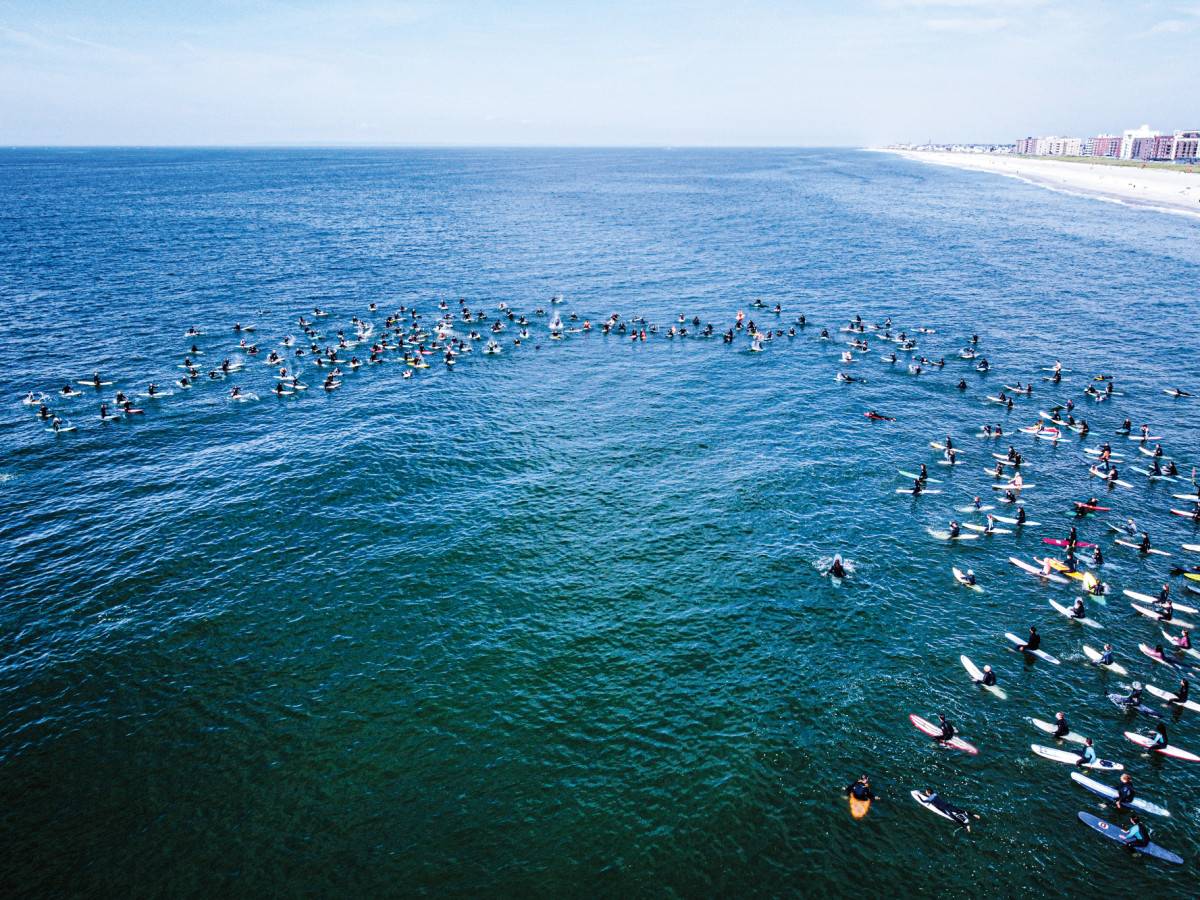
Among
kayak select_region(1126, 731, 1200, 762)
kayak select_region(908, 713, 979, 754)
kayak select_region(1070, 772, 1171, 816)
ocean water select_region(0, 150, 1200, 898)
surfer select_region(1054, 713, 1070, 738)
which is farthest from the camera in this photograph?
surfer select_region(1054, 713, 1070, 738)

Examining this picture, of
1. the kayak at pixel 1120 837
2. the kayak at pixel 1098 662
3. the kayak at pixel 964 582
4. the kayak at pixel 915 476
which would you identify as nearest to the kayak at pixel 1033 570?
the kayak at pixel 964 582

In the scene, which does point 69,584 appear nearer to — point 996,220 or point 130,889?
point 130,889

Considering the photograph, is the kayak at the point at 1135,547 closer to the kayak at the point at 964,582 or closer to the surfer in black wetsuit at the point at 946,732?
the kayak at the point at 964,582

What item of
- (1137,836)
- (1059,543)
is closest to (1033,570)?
(1059,543)

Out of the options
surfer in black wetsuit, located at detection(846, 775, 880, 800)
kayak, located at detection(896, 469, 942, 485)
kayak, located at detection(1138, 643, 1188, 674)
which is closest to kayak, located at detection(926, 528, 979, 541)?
kayak, located at detection(896, 469, 942, 485)

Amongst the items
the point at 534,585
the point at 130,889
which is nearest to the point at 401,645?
the point at 534,585

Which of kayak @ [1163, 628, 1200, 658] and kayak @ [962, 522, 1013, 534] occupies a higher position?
kayak @ [962, 522, 1013, 534]

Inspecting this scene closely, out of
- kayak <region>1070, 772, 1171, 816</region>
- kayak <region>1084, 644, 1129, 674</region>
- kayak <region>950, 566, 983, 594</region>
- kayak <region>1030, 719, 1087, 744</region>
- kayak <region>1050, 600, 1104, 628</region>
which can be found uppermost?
kayak <region>950, 566, 983, 594</region>

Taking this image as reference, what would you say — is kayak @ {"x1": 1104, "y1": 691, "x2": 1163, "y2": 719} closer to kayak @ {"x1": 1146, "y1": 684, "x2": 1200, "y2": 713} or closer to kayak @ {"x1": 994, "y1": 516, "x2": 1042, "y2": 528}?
kayak @ {"x1": 1146, "y1": 684, "x2": 1200, "y2": 713}
